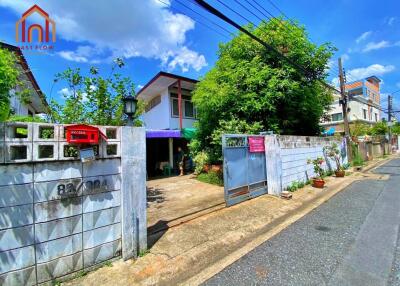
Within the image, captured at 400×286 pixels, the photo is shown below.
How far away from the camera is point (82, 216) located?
10.8ft

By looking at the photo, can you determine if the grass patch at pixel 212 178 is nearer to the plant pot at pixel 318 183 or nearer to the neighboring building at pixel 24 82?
the plant pot at pixel 318 183

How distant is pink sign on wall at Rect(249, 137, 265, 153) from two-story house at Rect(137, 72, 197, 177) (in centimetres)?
558

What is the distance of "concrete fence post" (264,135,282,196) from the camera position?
26.0 ft

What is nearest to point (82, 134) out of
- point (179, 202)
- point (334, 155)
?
point (179, 202)

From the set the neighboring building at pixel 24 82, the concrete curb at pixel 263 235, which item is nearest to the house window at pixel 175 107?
the neighboring building at pixel 24 82

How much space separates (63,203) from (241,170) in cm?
510

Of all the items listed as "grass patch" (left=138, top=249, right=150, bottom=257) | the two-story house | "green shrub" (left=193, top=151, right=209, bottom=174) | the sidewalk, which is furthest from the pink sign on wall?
the two-story house

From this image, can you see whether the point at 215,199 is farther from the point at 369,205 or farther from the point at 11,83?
the point at 11,83

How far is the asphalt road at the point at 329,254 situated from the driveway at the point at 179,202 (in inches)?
83.0

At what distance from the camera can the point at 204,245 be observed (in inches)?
170

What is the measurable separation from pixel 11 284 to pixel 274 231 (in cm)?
459

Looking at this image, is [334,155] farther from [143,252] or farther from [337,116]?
[337,116]

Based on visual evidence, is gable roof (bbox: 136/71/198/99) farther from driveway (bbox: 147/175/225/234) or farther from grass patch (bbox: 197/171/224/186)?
driveway (bbox: 147/175/225/234)

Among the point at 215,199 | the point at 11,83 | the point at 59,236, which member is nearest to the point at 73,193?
the point at 59,236
